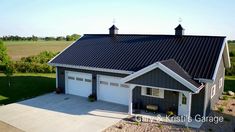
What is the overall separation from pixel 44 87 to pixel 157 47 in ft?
39.3

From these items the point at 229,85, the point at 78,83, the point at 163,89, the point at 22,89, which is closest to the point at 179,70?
the point at 163,89

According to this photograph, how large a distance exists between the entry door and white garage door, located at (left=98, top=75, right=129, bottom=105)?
3974mm

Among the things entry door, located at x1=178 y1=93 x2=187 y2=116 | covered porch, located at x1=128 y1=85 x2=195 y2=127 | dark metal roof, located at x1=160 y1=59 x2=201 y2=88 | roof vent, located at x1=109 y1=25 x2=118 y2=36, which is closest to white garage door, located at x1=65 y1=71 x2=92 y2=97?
covered porch, located at x1=128 y1=85 x2=195 y2=127

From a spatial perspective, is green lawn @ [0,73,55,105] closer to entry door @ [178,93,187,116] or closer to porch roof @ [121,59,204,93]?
porch roof @ [121,59,204,93]

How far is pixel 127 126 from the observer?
1295cm

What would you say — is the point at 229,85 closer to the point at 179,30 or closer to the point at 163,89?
the point at 179,30

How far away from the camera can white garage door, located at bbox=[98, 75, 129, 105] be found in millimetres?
16731

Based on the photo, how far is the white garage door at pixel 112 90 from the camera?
16.7 meters

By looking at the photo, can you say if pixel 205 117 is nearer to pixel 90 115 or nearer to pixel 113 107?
pixel 113 107

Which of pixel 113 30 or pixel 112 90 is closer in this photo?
pixel 112 90

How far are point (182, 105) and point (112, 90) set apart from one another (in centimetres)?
547

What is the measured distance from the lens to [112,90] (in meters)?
17.3

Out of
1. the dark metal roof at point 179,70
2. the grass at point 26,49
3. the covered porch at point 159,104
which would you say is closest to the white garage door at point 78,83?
the covered porch at point 159,104

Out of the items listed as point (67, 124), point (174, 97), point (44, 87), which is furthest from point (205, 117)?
point (44, 87)
